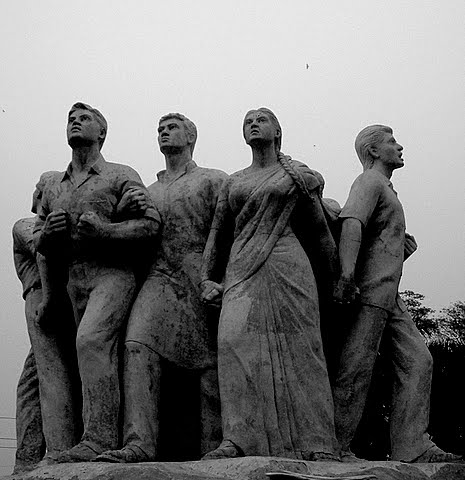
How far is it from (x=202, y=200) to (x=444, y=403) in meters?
14.7

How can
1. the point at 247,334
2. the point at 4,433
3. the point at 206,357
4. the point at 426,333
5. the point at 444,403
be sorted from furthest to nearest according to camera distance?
1. the point at 426,333
2. the point at 444,403
3. the point at 4,433
4. the point at 206,357
5. the point at 247,334

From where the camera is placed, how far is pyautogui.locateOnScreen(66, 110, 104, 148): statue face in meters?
8.27

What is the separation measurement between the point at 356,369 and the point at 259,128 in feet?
7.57

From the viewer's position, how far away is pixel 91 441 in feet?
24.2

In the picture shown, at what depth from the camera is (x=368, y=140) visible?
8758 millimetres

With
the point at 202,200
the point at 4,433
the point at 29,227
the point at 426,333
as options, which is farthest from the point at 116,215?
the point at 426,333

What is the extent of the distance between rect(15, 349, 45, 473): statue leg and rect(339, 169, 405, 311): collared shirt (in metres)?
3.26

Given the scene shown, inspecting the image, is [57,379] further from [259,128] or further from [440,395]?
[440,395]

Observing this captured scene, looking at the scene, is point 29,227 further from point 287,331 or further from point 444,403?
point 444,403

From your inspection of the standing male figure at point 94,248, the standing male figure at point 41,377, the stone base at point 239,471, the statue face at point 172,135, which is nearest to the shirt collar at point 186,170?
the statue face at point 172,135

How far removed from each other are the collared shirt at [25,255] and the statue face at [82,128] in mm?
1183

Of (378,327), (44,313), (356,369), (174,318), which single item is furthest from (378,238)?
(44,313)

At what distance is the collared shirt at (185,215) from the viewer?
26.9 ft

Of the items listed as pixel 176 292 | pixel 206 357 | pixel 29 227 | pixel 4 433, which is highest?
pixel 29 227
